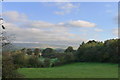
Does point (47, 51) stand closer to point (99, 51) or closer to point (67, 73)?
point (67, 73)

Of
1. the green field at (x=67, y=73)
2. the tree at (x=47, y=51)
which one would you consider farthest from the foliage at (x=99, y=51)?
the tree at (x=47, y=51)

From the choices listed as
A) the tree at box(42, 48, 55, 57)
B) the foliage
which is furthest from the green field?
the tree at box(42, 48, 55, 57)

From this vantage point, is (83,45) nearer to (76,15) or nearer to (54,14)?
(76,15)

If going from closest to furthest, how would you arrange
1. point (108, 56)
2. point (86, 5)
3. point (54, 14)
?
point (86, 5)
point (54, 14)
point (108, 56)

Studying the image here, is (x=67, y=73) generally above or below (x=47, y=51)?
below

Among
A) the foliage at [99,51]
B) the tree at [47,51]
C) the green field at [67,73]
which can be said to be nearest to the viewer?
the green field at [67,73]

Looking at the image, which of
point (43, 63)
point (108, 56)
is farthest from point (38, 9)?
point (108, 56)

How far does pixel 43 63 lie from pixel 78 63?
23.9 ft

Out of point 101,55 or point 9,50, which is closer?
point 9,50

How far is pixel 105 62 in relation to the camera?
27125 millimetres

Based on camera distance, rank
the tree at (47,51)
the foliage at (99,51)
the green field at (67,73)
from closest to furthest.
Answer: the green field at (67,73) → the tree at (47,51) → the foliage at (99,51)

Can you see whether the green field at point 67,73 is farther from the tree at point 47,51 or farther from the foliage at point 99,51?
the tree at point 47,51

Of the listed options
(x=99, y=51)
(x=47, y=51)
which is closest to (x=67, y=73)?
(x=47, y=51)

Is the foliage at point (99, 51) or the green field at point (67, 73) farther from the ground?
the foliage at point (99, 51)
